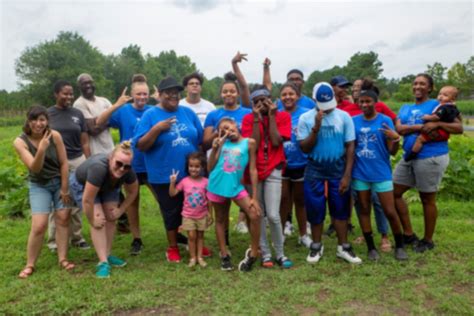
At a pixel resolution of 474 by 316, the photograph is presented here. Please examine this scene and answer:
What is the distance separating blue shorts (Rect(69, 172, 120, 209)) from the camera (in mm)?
4570

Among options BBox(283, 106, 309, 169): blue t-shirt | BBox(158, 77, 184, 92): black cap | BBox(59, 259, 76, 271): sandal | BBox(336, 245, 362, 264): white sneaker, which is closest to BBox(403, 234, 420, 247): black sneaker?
BBox(336, 245, 362, 264): white sneaker

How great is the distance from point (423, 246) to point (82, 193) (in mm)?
4216

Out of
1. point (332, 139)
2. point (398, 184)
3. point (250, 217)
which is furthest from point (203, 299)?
point (398, 184)

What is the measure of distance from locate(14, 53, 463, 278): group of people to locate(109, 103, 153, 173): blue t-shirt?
0.16 m

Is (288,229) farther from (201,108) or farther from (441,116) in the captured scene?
(441,116)

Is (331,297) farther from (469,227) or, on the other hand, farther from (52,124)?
(52,124)

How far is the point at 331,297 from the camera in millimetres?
3771

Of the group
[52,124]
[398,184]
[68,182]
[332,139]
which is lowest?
[398,184]

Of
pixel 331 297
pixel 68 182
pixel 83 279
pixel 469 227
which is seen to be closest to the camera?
pixel 331 297

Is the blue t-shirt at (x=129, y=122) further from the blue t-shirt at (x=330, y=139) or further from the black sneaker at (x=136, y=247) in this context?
the blue t-shirt at (x=330, y=139)

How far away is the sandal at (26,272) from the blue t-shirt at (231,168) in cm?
228

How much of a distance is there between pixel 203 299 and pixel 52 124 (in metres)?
2.92

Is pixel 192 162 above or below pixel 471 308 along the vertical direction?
above

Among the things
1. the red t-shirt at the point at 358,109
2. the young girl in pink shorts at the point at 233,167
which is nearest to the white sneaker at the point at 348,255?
the young girl in pink shorts at the point at 233,167
